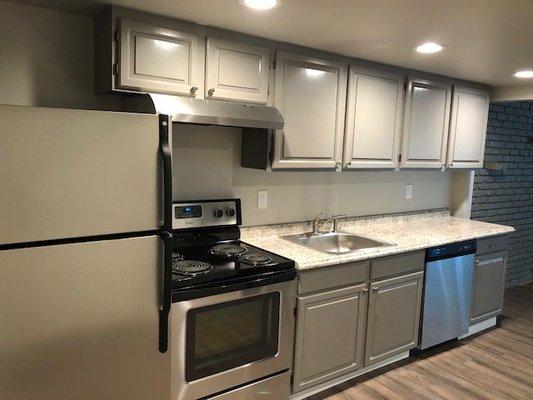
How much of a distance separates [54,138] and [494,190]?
14.7ft

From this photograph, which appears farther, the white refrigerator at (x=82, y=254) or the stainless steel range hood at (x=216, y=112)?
the stainless steel range hood at (x=216, y=112)

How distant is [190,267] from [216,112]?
0.79m

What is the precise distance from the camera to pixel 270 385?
7.80ft

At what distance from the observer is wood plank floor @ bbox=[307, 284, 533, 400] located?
277 cm

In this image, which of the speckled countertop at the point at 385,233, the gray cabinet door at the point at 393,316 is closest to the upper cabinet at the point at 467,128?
the speckled countertop at the point at 385,233

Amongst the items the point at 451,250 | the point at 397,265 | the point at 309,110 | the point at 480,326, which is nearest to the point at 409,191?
the point at 451,250

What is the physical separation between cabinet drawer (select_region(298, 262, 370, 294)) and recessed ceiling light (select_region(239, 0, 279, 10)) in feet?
4.48

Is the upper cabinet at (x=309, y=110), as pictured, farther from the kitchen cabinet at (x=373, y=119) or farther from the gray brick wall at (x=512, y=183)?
the gray brick wall at (x=512, y=183)

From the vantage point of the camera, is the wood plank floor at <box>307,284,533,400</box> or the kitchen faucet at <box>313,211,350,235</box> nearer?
the wood plank floor at <box>307,284,533,400</box>

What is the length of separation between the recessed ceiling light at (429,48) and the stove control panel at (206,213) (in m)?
1.45

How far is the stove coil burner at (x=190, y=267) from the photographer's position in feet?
6.81

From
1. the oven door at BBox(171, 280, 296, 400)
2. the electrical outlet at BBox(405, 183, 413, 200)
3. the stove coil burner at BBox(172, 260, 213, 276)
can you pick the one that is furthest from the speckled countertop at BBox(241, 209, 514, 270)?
the stove coil burner at BBox(172, 260, 213, 276)

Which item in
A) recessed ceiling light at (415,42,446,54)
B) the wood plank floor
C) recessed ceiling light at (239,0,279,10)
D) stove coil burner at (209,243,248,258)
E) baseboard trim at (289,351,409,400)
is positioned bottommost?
the wood plank floor

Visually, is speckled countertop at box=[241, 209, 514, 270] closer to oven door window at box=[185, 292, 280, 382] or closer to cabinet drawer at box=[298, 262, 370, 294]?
cabinet drawer at box=[298, 262, 370, 294]
